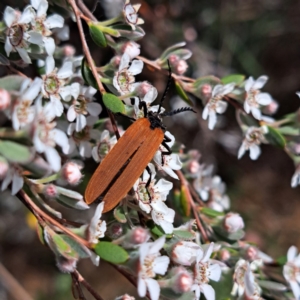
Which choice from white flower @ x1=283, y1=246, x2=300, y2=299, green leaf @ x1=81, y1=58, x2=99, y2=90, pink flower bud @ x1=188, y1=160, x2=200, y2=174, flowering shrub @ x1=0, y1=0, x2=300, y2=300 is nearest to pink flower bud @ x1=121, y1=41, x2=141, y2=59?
flowering shrub @ x1=0, y1=0, x2=300, y2=300

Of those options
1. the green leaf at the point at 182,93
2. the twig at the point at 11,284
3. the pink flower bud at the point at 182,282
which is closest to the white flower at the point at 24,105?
the pink flower bud at the point at 182,282

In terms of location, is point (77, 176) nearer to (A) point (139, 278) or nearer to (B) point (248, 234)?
(A) point (139, 278)

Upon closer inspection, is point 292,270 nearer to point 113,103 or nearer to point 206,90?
point 206,90

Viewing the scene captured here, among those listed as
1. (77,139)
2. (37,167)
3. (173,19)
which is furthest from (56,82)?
(173,19)

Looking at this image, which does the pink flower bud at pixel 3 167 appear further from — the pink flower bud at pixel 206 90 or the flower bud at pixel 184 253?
the pink flower bud at pixel 206 90

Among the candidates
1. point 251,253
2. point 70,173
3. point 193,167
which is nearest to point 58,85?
point 70,173

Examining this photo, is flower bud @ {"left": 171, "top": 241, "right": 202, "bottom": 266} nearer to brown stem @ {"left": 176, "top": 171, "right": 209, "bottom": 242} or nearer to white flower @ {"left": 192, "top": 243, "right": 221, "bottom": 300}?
white flower @ {"left": 192, "top": 243, "right": 221, "bottom": 300}

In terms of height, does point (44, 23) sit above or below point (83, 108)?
above
